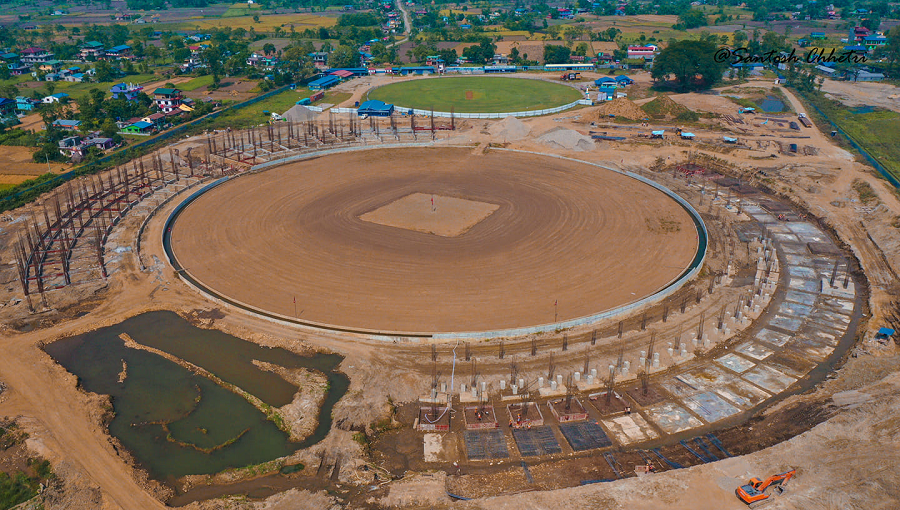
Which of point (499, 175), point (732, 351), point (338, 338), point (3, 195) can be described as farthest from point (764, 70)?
point (3, 195)

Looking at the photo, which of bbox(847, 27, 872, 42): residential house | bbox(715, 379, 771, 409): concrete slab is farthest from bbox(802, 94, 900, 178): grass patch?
bbox(847, 27, 872, 42): residential house

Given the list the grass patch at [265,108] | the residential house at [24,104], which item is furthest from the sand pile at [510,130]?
the residential house at [24,104]

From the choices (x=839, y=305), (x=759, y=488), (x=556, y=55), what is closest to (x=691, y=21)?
(x=556, y=55)

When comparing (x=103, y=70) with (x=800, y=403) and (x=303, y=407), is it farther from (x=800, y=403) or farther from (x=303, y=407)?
(x=800, y=403)

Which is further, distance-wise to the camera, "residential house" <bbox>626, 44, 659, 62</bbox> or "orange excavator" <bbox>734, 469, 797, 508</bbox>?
"residential house" <bbox>626, 44, 659, 62</bbox>

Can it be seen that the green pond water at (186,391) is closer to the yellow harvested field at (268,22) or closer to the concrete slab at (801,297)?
the concrete slab at (801,297)

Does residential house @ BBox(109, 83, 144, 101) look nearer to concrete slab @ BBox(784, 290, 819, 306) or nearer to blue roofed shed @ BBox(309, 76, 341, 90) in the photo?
blue roofed shed @ BBox(309, 76, 341, 90)
